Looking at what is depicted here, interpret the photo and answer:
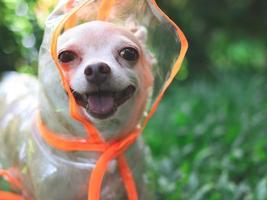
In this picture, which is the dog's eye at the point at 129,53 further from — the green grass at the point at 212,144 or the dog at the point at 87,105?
the green grass at the point at 212,144

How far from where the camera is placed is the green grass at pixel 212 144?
315cm

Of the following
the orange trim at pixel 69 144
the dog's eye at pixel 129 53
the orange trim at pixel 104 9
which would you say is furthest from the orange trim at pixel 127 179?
the orange trim at pixel 104 9

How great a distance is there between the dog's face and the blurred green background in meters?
0.80

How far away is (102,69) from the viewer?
2.00 metres

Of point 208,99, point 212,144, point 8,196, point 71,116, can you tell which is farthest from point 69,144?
point 208,99

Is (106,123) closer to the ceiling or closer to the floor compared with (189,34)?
closer to the ceiling

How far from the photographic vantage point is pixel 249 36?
6844 millimetres

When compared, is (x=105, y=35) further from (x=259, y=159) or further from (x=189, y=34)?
(x=189, y=34)

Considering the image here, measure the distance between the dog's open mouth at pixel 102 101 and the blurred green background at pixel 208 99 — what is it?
2.70 ft

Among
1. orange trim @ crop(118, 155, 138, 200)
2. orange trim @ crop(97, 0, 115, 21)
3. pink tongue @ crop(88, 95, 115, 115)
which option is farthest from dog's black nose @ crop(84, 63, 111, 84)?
orange trim @ crop(118, 155, 138, 200)

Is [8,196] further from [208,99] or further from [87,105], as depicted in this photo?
[208,99]

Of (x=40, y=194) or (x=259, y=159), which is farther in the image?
(x=259, y=159)

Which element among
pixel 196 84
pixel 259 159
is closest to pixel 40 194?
pixel 259 159

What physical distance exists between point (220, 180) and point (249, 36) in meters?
3.98
